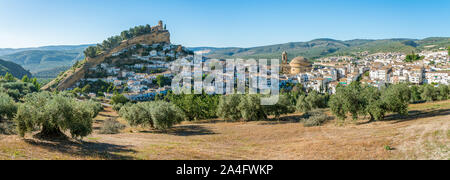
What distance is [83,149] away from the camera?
13312 millimetres

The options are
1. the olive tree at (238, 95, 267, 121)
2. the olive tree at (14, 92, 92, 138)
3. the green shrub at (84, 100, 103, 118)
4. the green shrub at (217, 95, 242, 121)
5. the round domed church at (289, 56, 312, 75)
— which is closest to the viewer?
the olive tree at (14, 92, 92, 138)

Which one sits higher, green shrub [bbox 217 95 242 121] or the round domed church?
the round domed church

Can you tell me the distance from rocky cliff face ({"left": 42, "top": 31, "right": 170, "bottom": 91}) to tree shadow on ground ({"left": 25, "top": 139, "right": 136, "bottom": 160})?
235 ft

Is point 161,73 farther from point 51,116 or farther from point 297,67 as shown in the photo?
point 51,116

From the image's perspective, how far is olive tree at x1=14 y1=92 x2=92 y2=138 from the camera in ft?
44.1

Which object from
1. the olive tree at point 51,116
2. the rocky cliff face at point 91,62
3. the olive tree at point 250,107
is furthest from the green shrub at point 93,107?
the rocky cliff face at point 91,62

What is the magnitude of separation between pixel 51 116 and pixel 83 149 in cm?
286

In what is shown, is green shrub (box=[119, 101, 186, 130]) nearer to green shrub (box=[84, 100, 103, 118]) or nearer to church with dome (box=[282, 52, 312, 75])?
green shrub (box=[84, 100, 103, 118])

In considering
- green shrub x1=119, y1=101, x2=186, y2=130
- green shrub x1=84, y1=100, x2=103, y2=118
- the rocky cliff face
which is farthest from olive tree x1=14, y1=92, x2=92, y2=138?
A: the rocky cliff face

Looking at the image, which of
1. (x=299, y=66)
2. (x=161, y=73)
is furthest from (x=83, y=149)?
(x=299, y=66)

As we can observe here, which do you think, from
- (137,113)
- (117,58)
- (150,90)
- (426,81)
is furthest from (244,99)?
(117,58)

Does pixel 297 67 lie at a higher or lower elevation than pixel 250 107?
higher
